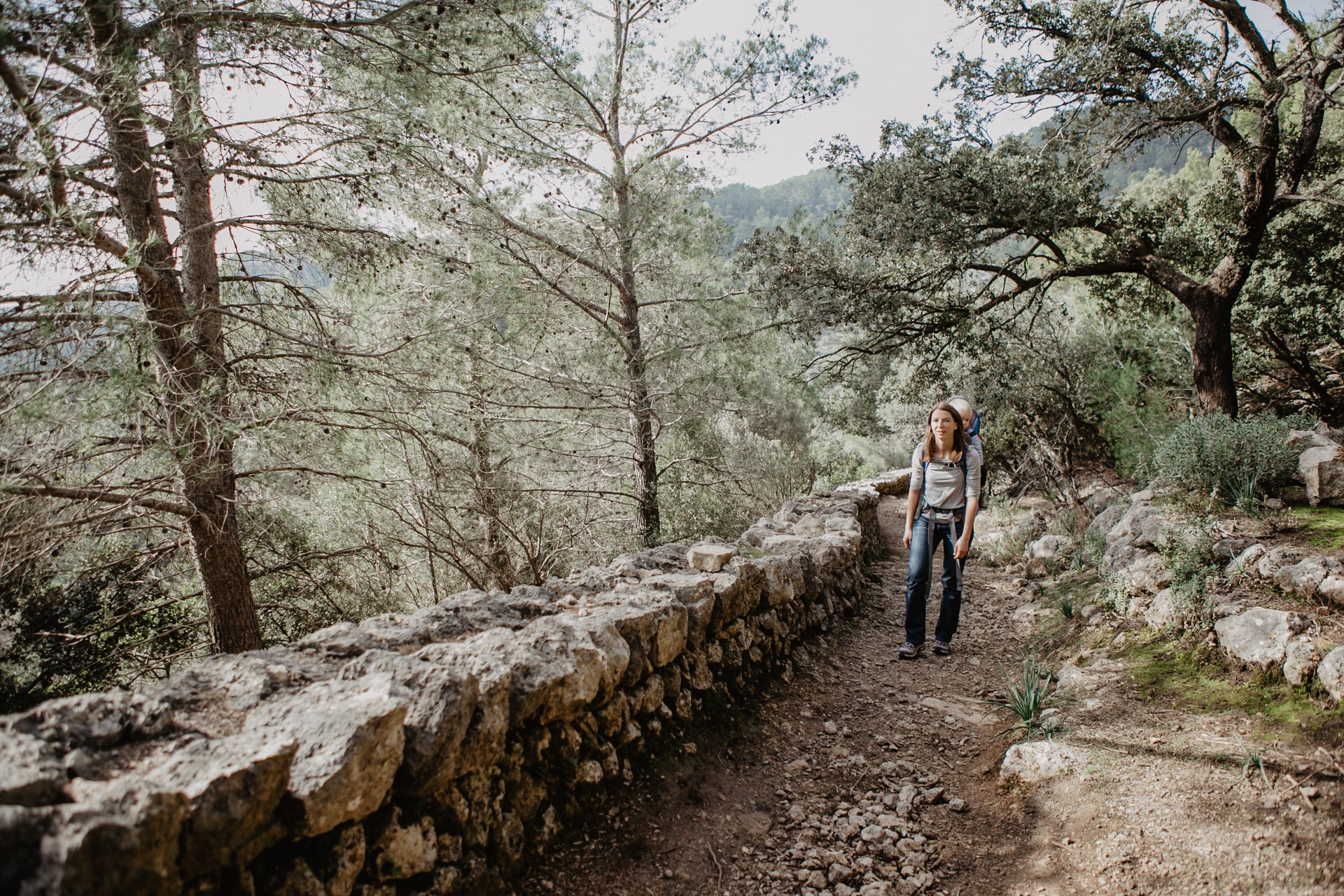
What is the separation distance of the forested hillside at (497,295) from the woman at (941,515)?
2.34 metres

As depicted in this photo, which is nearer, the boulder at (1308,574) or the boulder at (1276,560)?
the boulder at (1308,574)

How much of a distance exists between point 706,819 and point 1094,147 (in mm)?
7497

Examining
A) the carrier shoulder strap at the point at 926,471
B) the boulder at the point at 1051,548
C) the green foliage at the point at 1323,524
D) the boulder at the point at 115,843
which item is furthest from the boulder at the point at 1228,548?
the boulder at the point at 115,843

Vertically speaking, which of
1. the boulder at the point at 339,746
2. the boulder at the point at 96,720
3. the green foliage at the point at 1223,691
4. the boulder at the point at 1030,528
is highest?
→ the boulder at the point at 96,720

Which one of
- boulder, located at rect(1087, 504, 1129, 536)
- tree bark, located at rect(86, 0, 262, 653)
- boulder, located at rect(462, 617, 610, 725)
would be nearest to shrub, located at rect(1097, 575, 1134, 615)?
boulder, located at rect(1087, 504, 1129, 536)

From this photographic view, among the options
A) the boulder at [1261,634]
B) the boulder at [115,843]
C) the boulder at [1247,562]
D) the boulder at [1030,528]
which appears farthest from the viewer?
the boulder at [1030,528]

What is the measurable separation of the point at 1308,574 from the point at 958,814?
239 cm

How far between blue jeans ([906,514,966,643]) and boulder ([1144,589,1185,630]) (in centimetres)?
110

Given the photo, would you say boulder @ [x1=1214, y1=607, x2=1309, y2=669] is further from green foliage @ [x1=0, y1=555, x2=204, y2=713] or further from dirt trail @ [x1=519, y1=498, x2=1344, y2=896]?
green foliage @ [x1=0, y1=555, x2=204, y2=713]

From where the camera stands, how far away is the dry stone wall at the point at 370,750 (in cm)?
130

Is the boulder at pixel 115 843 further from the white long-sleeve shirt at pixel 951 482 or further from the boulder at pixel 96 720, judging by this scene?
the white long-sleeve shirt at pixel 951 482

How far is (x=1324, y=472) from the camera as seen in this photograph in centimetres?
453

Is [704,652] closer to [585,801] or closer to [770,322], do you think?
[585,801]

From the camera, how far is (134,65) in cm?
331
